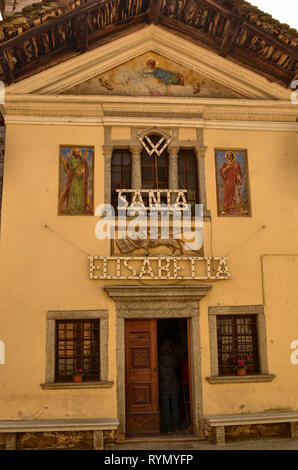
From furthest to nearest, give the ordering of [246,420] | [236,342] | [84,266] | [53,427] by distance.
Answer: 1. [236,342]
2. [84,266]
3. [246,420]
4. [53,427]

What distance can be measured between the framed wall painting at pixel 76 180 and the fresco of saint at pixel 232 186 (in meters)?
2.88

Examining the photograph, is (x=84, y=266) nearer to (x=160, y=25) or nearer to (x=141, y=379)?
(x=141, y=379)

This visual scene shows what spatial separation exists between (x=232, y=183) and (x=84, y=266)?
379cm

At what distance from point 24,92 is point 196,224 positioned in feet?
15.7

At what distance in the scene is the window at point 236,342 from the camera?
35.3ft

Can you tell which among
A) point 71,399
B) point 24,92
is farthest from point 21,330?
point 24,92

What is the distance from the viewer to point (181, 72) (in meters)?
11.8

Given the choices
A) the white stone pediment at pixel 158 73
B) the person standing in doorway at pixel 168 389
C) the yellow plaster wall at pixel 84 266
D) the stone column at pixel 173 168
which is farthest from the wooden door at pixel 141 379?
the white stone pediment at pixel 158 73

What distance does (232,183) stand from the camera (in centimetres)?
1135

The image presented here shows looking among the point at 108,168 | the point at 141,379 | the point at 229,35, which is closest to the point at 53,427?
the point at 141,379

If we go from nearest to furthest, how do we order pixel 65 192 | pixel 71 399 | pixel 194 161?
pixel 71 399
pixel 65 192
pixel 194 161

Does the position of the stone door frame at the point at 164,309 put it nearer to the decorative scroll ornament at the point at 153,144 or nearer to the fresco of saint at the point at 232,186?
the fresco of saint at the point at 232,186

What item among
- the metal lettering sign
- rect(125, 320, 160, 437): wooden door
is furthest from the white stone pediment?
rect(125, 320, 160, 437): wooden door

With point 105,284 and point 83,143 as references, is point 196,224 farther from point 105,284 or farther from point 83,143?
point 83,143
